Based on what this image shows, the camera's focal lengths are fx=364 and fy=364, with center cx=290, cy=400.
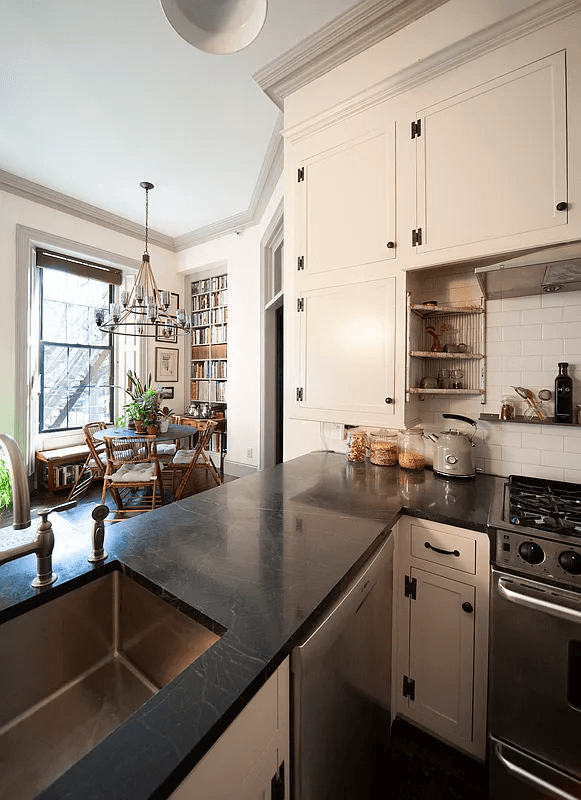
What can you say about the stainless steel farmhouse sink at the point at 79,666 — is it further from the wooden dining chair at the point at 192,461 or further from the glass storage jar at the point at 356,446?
the wooden dining chair at the point at 192,461

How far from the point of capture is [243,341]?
4.65 m

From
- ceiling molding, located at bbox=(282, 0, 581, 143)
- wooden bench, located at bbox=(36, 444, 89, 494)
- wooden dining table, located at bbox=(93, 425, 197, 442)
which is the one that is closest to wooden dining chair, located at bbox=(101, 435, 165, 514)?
wooden dining table, located at bbox=(93, 425, 197, 442)

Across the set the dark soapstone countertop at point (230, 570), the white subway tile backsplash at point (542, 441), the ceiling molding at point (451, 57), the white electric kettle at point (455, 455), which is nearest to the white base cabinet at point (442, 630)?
the dark soapstone countertop at point (230, 570)

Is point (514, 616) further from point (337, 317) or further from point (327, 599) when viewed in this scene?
point (337, 317)

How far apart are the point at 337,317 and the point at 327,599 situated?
4.66ft

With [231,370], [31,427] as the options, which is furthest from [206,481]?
[31,427]

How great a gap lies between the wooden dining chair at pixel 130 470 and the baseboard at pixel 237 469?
3.74 feet

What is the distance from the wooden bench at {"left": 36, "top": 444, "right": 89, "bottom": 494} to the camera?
13.4 ft

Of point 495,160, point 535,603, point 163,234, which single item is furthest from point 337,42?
point 163,234

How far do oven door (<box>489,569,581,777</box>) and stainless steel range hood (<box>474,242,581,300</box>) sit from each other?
3.55ft

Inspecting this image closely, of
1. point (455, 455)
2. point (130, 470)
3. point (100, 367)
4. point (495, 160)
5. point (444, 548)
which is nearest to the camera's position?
point (444, 548)

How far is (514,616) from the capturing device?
117 cm

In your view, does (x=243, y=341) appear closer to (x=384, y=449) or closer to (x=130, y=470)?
(x=130, y=470)

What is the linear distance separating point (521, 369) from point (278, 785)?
5.92 ft
